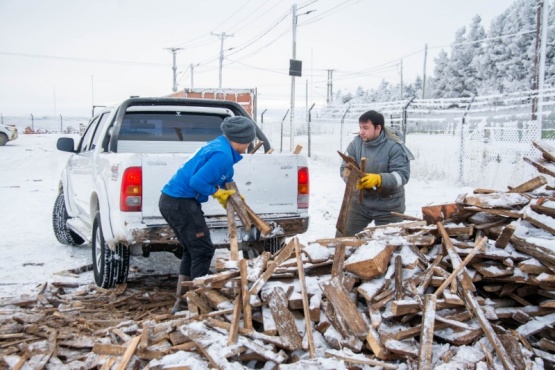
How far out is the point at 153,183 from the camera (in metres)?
4.55

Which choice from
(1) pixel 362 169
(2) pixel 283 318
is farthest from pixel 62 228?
(2) pixel 283 318

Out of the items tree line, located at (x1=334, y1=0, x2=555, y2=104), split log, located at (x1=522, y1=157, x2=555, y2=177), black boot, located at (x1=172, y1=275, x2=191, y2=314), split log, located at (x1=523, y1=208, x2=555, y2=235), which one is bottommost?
black boot, located at (x1=172, y1=275, x2=191, y2=314)

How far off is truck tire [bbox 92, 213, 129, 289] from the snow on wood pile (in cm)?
82

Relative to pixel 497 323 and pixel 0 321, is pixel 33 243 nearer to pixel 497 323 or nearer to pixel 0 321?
pixel 0 321

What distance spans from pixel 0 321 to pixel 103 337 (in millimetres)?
1127

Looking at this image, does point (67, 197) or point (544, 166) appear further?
point (67, 197)

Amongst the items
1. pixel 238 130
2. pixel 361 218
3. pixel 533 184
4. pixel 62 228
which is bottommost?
pixel 62 228

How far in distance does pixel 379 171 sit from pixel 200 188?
1934mm

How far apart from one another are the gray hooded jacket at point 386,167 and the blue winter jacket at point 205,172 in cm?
136

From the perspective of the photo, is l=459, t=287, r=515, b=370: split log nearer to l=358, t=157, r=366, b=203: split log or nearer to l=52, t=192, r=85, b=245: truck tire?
l=358, t=157, r=366, b=203: split log

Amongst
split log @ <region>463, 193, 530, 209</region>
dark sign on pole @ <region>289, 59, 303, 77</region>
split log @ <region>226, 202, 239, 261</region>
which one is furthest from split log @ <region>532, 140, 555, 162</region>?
dark sign on pole @ <region>289, 59, 303, 77</region>

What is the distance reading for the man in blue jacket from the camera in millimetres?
4113

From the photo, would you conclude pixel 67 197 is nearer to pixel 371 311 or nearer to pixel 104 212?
pixel 104 212

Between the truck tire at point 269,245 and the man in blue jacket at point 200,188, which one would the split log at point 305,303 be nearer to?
the man in blue jacket at point 200,188
